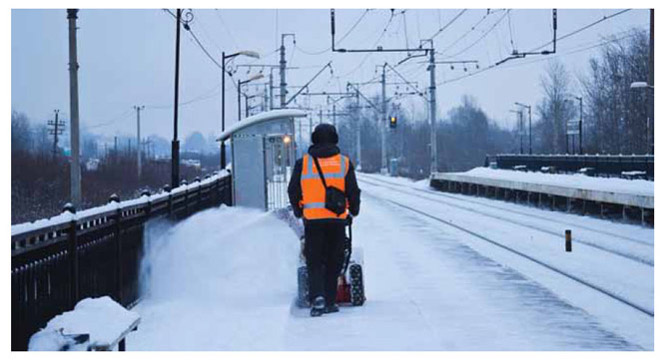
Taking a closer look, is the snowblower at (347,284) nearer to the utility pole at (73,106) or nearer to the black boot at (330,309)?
the black boot at (330,309)

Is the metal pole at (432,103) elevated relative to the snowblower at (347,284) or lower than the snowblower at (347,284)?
elevated

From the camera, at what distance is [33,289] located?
8242 mm

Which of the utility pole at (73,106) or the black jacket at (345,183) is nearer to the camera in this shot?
the black jacket at (345,183)

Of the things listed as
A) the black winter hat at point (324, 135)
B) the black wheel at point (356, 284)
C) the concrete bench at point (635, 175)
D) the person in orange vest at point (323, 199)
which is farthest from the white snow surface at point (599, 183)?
the black winter hat at point (324, 135)

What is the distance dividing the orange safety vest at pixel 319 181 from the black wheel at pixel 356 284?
102 cm

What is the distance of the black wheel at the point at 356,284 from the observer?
1098 cm

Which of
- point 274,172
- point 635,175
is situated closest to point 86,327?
point 274,172

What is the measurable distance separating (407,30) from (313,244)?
3387 centimetres

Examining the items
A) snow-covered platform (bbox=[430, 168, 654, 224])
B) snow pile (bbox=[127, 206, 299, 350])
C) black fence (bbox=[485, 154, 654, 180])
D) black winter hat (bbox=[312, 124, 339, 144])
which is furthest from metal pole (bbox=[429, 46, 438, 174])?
black winter hat (bbox=[312, 124, 339, 144])

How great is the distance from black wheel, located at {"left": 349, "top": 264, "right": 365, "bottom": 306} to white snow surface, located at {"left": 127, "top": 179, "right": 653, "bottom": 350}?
165 millimetres
